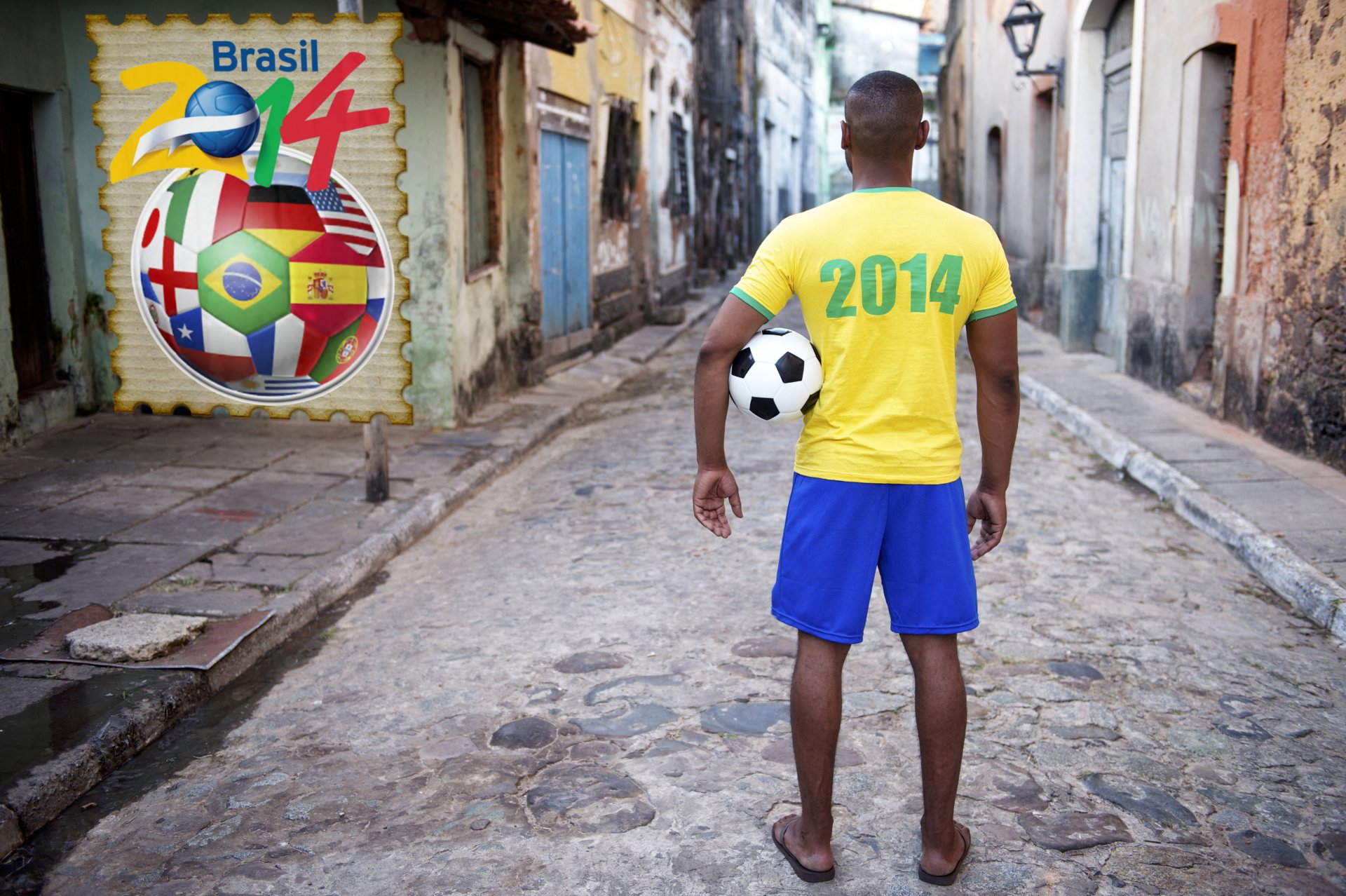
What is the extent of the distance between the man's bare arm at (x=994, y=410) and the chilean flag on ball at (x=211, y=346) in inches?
143

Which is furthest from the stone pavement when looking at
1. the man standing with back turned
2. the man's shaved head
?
the man's shaved head

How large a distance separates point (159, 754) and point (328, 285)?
7.90 ft

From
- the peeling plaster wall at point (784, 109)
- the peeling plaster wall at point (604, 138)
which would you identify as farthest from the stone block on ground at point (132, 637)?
the peeling plaster wall at point (784, 109)

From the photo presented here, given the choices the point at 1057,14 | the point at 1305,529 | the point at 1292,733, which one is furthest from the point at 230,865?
the point at 1057,14

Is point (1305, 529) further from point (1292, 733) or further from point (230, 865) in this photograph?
point (230, 865)

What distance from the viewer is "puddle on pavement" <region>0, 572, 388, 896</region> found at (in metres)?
2.99

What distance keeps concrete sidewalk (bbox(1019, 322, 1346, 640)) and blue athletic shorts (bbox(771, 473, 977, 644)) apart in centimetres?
262

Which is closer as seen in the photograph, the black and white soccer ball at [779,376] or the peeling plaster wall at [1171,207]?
the black and white soccer ball at [779,376]

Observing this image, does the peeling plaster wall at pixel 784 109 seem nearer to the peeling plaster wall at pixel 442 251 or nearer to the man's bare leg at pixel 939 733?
the peeling plaster wall at pixel 442 251

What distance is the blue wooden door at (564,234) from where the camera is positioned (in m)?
11.1

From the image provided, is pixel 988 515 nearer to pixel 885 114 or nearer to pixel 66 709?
pixel 885 114

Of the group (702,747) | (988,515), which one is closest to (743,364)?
(988,515)

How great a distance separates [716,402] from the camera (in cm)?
268

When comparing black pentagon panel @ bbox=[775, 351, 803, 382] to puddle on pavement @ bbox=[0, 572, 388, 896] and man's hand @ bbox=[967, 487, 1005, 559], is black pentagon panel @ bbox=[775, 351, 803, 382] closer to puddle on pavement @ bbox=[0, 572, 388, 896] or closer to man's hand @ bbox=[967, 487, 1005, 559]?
man's hand @ bbox=[967, 487, 1005, 559]
